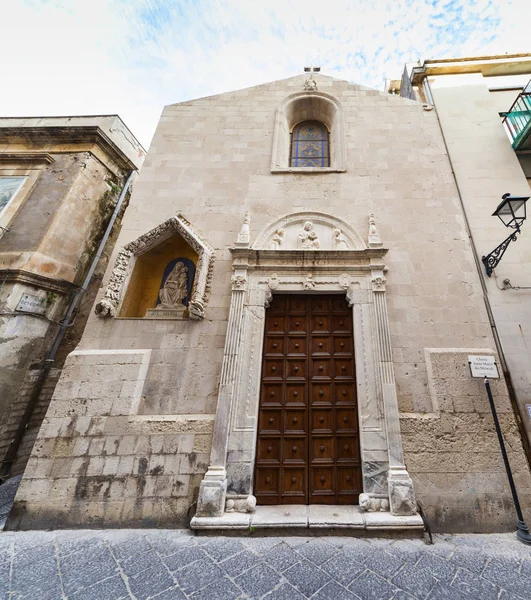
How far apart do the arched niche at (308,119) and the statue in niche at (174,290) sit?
3184mm

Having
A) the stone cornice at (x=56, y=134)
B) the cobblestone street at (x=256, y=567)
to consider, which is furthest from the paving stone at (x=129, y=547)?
the stone cornice at (x=56, y=134)

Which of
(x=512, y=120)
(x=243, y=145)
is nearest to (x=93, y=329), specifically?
(x=243, y=145)

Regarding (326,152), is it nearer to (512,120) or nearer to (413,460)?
(512,120)

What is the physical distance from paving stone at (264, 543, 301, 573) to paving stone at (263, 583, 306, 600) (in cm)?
26

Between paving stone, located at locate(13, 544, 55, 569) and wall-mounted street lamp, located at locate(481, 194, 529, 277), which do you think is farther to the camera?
wall-mounted street lamp, located at locate(481, 194, 529, 277)

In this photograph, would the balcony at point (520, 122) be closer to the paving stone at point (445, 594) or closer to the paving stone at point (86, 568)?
the paving stone at point (445, 594)

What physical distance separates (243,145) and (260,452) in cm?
671

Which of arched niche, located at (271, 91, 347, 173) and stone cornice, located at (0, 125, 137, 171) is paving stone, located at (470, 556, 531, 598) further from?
stone cornice, located at (0, 125, 137, 171)

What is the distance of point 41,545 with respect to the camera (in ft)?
10.9

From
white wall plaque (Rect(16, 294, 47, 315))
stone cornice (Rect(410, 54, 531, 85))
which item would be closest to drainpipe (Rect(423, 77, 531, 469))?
stone cornice (Rect(410, 54, 531, 85))

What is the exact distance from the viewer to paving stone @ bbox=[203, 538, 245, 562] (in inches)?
120

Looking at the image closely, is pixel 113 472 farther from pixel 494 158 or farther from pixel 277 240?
pixel 494 158

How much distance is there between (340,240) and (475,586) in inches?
193

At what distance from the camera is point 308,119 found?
7.86 m
